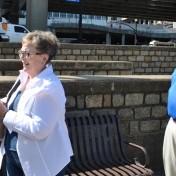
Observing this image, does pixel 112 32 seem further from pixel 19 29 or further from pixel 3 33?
pixel 3 33

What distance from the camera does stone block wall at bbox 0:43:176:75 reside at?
10.9 metres

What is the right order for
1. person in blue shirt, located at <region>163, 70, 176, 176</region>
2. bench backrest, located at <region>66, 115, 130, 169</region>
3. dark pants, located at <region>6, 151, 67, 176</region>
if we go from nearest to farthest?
dark pants, located at <region>6, 151, 67, 176</region> < person in blue shirt, located at <region>163, 70, 176, 176</region> < bench backrest, located at <region>66, 115, 130, 169</region>

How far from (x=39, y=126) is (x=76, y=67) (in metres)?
6.09

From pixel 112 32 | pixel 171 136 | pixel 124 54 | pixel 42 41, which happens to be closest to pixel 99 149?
pixel 171 136

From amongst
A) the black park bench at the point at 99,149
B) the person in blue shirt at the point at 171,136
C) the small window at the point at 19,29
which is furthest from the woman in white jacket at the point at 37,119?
the small window at the point at 19,29

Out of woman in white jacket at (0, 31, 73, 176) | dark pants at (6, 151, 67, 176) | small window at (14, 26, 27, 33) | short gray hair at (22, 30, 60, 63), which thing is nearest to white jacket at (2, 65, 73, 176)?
woman in white jacket at (0, 31, 73, 176)

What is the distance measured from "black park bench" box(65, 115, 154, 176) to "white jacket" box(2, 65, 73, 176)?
1.24 meters

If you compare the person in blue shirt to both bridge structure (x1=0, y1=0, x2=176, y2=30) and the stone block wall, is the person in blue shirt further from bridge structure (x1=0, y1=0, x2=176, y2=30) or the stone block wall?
bridge structure (x1=0, y1=0, x2=176, y2=30)

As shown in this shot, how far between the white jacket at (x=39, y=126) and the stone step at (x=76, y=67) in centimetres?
490

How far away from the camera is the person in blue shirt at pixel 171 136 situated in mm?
3572

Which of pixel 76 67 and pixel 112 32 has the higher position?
pixel 112 32

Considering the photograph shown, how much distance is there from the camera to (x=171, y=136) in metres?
3.66

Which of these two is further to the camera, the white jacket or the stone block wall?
the stone block wall

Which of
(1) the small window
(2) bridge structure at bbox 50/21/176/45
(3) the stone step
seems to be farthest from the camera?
(2) bridge structure at bbox 50/21/176/45
